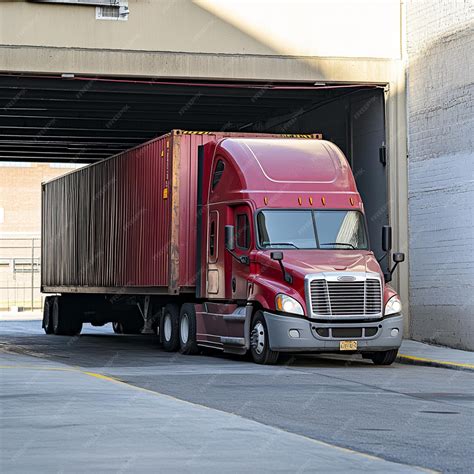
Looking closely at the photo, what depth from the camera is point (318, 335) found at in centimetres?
2084

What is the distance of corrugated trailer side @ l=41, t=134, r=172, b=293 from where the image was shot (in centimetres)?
2531

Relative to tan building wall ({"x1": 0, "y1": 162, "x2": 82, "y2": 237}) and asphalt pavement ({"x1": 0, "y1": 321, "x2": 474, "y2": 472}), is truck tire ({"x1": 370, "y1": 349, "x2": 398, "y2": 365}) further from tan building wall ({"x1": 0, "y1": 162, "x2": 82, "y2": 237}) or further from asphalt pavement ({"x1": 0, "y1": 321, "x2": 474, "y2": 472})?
tan building wall ({"x1": 0, "y1": 162, "x2": 82, "y2": 237})

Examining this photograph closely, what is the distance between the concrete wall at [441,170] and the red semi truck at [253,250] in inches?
87.0

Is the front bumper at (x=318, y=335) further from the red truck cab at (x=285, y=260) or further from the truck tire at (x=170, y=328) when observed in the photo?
the truck tire at (x=170, y=328)

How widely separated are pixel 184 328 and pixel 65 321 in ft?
32.1

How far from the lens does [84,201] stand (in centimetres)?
3231

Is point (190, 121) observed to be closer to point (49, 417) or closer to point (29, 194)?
point (49, 417)

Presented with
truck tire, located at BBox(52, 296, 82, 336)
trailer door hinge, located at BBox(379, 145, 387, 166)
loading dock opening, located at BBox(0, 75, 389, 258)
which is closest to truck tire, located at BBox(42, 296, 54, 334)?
truck tire, located at BBox(52, 296, 82, 336)

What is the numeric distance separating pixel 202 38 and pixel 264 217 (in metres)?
6.58

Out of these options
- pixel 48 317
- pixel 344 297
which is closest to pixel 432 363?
pixel 344 297

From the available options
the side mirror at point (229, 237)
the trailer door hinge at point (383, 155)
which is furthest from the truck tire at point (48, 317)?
the side mirror at point (229, 237)

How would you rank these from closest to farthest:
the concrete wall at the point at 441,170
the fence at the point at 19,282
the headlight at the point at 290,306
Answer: the headlight at the point at 290,306, the concrete wall at the point at 441,170, the fence at the point at 19,282

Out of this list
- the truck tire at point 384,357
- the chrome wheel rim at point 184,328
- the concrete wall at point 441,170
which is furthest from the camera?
the concrete wall at point 441,170

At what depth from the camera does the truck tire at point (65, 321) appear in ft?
111
